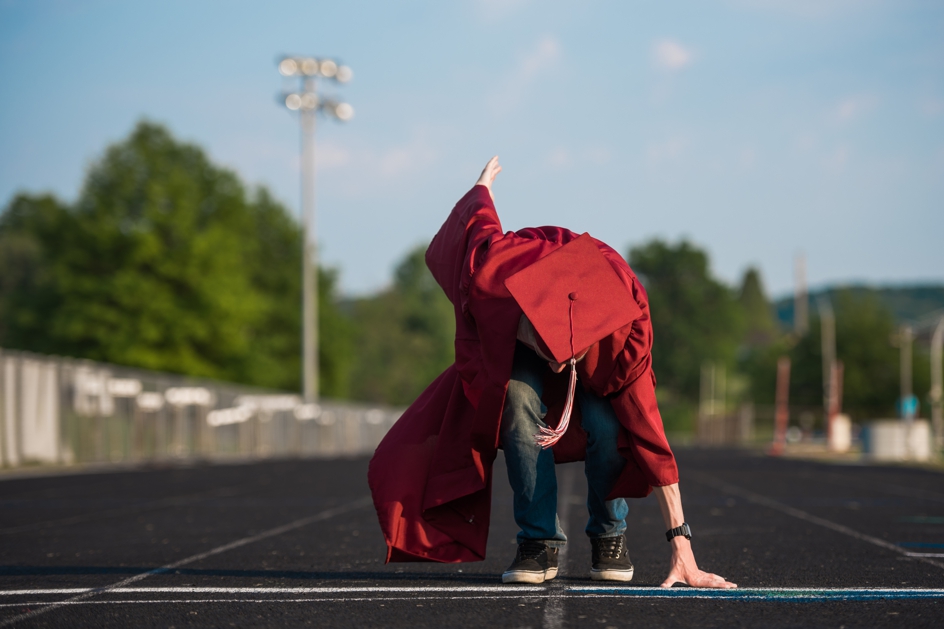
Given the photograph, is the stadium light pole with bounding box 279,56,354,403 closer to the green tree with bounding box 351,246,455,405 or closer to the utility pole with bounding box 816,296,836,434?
the utility pole with bounding box 816,296,836,434

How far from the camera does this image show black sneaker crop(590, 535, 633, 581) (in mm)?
4887

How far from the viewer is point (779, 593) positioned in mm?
4434

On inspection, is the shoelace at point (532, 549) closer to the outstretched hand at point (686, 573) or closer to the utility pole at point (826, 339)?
the outstretched hand at point (686, 573)

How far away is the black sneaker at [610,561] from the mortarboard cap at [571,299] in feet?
3.33

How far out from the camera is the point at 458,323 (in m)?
4.78

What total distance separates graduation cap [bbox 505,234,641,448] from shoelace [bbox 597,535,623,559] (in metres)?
0.72

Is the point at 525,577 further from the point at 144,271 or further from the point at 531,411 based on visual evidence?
the point at 144,271

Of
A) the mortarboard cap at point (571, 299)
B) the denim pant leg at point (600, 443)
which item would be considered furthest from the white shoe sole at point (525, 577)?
the mortarboard cap at point (571, 299)

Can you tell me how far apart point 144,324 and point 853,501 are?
39.5 m

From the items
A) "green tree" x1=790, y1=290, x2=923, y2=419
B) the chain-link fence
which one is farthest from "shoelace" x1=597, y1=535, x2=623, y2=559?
"green tree" x1=790, y1=290, x2=923, y2=419

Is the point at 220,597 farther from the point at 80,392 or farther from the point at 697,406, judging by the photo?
the point at 697,406

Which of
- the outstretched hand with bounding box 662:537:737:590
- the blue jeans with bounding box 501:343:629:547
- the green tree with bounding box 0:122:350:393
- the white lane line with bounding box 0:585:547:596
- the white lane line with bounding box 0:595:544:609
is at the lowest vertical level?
the white lane line with bounding box 0:585:547:596

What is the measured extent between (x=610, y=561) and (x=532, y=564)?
396 millimetres

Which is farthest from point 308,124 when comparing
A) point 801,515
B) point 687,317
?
point 687,317
